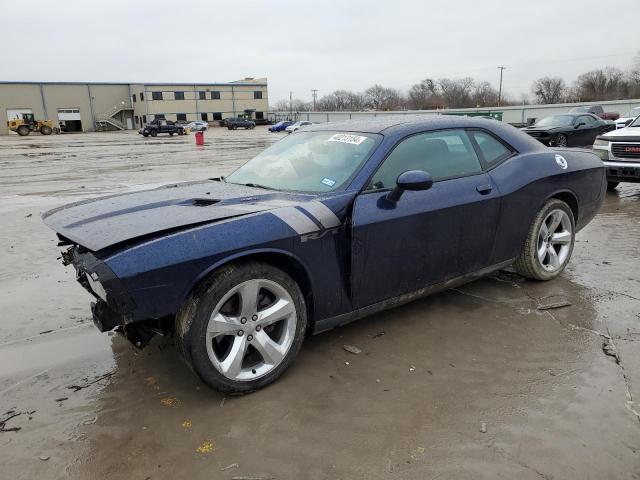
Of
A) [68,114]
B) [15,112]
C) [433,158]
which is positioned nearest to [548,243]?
[433,158]

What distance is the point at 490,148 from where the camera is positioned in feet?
13.6

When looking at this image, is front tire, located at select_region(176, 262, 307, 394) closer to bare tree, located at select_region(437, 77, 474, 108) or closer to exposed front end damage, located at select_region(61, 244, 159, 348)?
exposed front end damage, located at select_region(61, 244, 159, 348)

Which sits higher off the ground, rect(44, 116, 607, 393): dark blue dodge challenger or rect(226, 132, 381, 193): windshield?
rect(226, 132, 381, 193): windshield

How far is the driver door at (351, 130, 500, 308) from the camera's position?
3.24m

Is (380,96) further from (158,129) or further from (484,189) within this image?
(484,189)

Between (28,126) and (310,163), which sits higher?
(28,126)

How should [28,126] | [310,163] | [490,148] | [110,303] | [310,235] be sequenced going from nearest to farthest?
[110,303] < [310,235] < [310,163] < [490,148] < [28,126]

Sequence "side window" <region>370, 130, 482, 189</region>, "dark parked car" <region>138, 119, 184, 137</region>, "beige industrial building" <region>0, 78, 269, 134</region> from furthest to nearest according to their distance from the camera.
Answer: "beige industrial building" <region>0, 78, 269, 134</region>, "dark parked car" <region>138, 119, 184, 137</region>, "side window" <region>370, 130, 482, 189</region>

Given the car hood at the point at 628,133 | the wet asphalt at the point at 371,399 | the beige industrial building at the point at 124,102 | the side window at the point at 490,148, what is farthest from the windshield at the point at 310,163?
the beige industrial building at the point at 124,102

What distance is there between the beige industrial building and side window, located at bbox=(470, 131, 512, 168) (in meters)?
75.4

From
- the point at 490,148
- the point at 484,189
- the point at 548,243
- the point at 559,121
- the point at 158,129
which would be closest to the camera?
the point at 484,189

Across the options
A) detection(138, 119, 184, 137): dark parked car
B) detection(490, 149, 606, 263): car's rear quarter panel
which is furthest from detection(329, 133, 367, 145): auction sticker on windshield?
detection(138, 119, 184, 137): dark parked car

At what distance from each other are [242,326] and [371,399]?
84 cm

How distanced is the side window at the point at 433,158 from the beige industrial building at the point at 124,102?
75.4 meters
